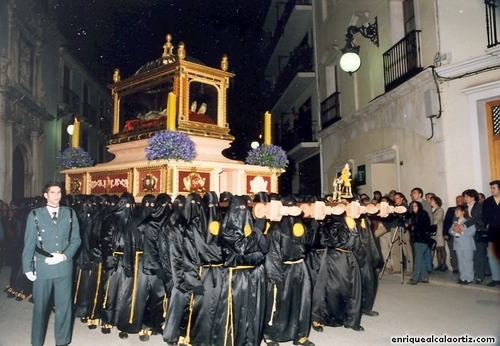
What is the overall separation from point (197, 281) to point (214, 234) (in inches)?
21.9

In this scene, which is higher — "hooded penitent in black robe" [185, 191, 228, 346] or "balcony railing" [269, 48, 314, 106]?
"balcony railing" [269, 48, 314, 106]

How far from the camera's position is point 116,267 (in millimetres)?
5809

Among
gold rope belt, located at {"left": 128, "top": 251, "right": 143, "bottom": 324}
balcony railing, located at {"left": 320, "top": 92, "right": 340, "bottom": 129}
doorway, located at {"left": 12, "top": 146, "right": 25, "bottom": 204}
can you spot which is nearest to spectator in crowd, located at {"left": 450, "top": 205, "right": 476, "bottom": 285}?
gold rope belt, located at {"left": 128, "top": 251, "right": 143, "bottom": 324}

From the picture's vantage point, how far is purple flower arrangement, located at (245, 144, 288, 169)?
723cm

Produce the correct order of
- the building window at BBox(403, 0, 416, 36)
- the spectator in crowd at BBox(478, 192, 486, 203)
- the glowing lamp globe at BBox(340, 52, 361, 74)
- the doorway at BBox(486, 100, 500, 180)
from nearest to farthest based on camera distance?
the spectator in crowd at BBox(478, 192, 486, 203), the doorway at BBox(486, 100, 500, 180), the glowing lamp globe at BBox(340, 52, 361, 74), the building window at BBox(403, 0, 416, 36)

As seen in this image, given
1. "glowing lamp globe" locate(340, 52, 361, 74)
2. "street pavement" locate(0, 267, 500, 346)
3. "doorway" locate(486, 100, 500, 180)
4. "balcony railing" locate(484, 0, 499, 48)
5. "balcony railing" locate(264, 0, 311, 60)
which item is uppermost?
"balcony railing" locate(264, 0, 311, 60)

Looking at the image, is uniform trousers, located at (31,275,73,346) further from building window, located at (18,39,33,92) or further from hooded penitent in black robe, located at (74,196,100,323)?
building window, located at (18,39,33,92)

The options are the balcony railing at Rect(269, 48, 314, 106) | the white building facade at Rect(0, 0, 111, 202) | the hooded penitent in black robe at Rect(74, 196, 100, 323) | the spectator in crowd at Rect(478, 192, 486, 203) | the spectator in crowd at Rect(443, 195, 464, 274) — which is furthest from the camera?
the balcony railing at Rect(269, 48, 314, 106)

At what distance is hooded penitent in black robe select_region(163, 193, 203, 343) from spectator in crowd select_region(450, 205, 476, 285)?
566 cm

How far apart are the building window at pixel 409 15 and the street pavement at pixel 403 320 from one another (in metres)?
6.82

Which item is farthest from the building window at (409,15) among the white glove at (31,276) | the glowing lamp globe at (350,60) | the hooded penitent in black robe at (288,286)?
the white glove at (31,276)

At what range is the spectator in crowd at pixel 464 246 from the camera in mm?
8062

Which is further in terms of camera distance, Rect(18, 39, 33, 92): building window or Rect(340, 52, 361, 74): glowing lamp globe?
Rect(18, 39, 33, 92): building window

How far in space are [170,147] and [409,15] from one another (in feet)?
28.7
